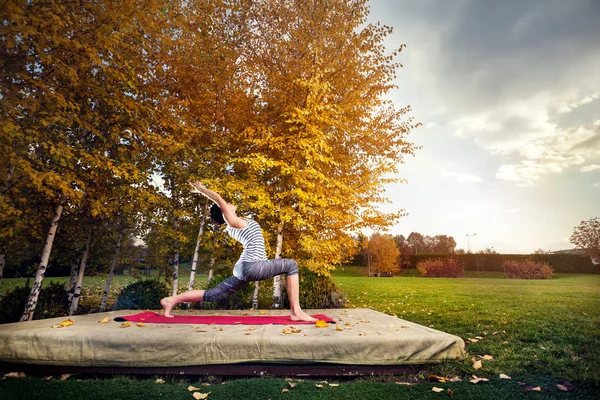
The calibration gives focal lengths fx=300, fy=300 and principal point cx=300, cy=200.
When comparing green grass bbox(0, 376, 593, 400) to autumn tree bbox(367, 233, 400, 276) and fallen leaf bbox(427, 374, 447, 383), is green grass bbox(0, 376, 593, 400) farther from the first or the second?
autumn tree bbox(367, 233, 400, 276)

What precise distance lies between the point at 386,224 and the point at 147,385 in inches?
247

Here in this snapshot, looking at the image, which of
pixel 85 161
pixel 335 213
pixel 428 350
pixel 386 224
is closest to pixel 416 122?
pixel 386 224

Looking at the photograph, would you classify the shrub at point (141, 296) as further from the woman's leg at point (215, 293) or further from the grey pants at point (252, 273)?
the grey pants at point (252, 273)

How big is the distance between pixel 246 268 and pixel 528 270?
100.0ft

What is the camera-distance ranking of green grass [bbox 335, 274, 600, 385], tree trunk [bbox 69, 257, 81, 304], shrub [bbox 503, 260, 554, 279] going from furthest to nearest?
shrub [bbox 503, 260, 554, 279] < tree trunk [bbox 69, 257, 81, 304] < green grass [bbox 335, 274, 600, 385]

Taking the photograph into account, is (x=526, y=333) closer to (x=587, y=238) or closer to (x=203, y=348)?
(x=203, y=348)

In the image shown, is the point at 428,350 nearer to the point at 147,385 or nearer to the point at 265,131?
the point at 147,385

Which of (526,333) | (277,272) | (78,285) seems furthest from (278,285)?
(526,333)

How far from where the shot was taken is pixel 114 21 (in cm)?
472

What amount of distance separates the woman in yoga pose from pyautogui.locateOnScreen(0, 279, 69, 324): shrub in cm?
419

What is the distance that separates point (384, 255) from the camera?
110 ft

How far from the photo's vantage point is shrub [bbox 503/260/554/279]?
996 inches

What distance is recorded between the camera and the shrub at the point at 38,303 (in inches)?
246

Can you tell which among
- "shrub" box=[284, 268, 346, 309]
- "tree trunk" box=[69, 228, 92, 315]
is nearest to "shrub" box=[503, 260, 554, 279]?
"shrub" box=[284, 268, 346, 309]
